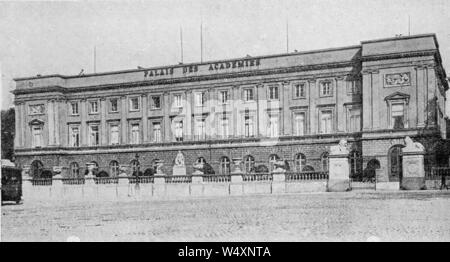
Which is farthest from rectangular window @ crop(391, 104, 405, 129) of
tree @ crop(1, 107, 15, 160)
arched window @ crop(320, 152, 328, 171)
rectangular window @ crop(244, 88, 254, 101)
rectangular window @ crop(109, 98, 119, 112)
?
tree @ crop(1, 107, 15, 160)

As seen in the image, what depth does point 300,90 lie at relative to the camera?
41094mm

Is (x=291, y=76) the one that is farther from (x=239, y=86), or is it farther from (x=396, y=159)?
(x=396, y=159)

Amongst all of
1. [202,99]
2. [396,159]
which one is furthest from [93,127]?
[396,159]

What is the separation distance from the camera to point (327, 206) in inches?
725

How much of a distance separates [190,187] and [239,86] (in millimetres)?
15067

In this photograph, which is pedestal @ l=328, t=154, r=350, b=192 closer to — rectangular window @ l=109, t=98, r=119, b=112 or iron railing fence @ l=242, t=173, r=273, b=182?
iron railing fence @ l=242, t=173, r=273, b=182

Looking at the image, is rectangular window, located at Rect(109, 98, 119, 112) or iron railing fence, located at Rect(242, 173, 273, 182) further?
rectangular window, located at Rect(109, 98, 119, 112)

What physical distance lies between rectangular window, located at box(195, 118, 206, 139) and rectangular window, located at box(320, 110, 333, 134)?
9.07 m

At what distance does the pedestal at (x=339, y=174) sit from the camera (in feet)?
89.2

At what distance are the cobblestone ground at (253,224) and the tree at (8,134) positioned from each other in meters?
35.1

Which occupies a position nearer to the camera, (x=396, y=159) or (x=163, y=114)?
(x=396, y=159)

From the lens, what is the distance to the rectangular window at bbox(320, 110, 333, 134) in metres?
40.1

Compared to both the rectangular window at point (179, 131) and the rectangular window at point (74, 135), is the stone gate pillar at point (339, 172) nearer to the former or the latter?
the rectangular window at point (179, 131)
